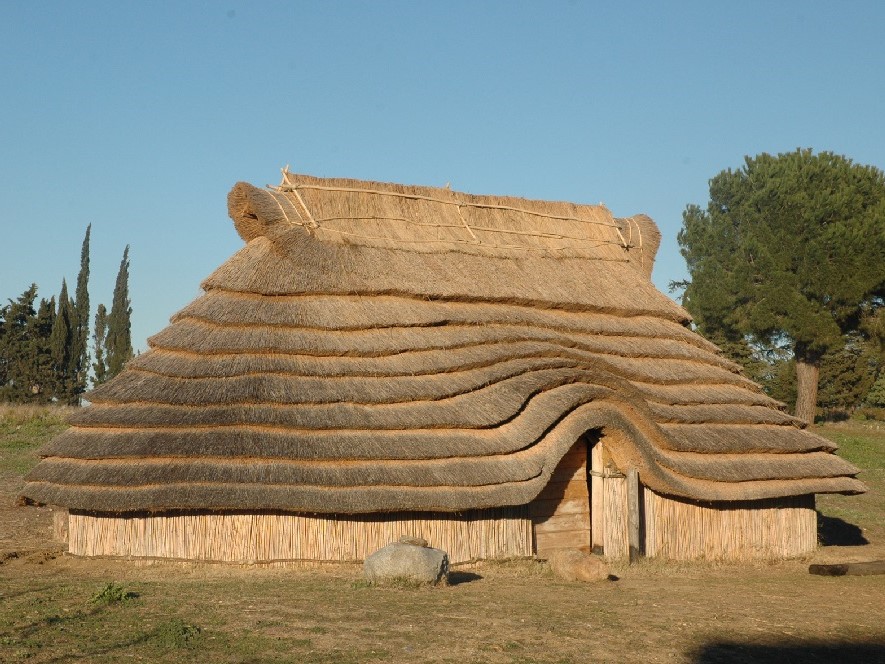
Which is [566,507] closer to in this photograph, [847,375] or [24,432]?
[24,432]

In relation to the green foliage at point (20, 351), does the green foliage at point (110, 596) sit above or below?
below

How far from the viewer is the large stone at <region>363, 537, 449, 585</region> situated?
14.0m

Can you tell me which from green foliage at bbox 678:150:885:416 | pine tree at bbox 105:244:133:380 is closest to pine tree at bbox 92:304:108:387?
pine tree at bbox 105:244:133:380

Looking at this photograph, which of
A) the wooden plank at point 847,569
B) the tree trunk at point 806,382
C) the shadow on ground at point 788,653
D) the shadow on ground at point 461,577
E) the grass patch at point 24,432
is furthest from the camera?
the tree trunk at point 806,382

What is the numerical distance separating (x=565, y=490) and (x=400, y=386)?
4.10 metres

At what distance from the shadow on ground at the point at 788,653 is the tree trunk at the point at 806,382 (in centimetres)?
3295

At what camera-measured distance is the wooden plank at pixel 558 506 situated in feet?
60.7

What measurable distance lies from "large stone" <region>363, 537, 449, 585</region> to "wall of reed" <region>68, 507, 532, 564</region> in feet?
6.54

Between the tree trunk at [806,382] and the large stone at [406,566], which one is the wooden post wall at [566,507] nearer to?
the large stone at [406,566]

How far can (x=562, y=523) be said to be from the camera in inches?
744

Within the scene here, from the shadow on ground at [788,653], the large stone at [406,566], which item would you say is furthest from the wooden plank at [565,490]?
the shadow on ground at [788,653]

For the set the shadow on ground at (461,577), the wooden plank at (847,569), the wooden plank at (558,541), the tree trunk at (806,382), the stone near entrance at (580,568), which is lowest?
the wooden plank at (847,569)

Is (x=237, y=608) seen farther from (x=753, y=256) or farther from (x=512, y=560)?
(x=753, y=256)

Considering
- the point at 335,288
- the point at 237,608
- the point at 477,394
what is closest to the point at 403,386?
the point at 477,394
